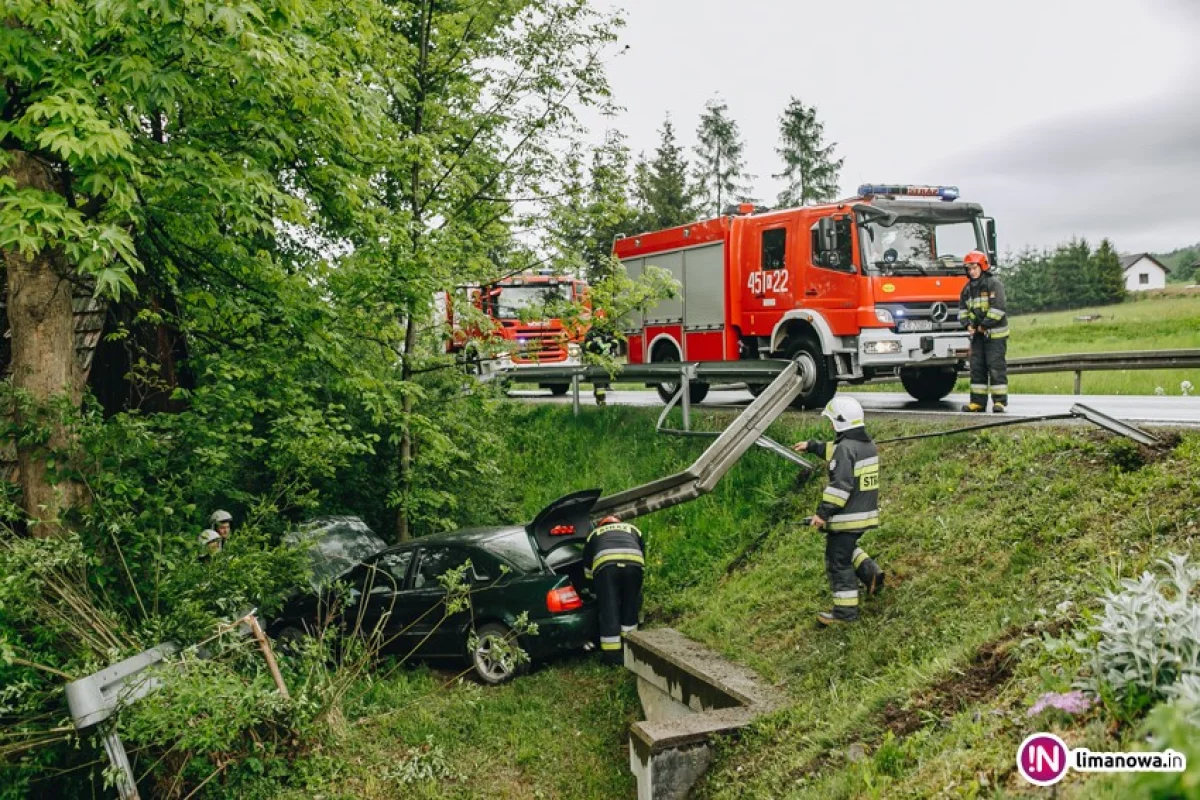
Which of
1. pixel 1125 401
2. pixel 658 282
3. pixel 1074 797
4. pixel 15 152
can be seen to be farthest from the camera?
pixel 658 282

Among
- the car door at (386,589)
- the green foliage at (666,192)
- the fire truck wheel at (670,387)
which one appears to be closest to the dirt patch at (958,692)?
→ the car door at (386,589)

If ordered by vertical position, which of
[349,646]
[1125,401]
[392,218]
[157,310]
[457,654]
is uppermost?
[392,218]

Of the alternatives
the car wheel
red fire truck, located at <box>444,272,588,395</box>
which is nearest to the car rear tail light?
the car wheel

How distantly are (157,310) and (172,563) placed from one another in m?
3.76

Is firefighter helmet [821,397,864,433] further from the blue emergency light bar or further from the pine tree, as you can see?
the pine tree

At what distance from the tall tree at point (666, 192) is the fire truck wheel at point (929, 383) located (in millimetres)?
26864

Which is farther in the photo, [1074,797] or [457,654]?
[457,654]

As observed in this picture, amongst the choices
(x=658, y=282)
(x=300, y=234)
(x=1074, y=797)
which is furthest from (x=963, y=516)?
(x=300, y=234)

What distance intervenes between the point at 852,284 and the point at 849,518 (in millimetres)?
4852

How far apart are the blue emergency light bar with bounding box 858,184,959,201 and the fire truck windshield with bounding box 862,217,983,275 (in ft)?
1.28

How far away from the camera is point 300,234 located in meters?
11.7

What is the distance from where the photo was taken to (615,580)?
27.6ft

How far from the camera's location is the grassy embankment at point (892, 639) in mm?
4531

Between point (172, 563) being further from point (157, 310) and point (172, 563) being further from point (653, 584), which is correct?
point (653, 584)
